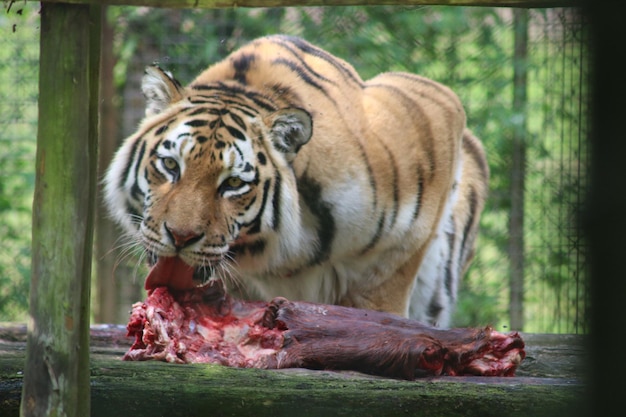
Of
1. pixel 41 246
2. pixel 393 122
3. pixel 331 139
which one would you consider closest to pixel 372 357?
pixel 41 246

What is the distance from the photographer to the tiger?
251 centimetres

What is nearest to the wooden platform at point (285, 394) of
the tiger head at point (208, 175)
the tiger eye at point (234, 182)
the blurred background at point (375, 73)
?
the tiger head at point (208, 175)

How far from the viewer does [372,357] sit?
207 cm

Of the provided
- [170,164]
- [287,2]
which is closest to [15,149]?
[170,164]

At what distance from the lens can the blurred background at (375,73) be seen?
505 centimetres

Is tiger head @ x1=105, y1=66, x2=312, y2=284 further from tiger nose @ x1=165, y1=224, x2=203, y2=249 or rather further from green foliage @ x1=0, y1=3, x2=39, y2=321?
green foliage @ x1=0, y1=3, x2=39, y2=321

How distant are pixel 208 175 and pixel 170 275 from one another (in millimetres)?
296

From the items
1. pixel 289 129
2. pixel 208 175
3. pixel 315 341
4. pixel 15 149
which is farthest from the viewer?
pixel 15 149

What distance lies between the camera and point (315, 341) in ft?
6.98

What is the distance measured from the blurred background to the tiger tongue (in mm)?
2646

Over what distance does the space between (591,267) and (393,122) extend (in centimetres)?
197

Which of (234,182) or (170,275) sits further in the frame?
(234,182)

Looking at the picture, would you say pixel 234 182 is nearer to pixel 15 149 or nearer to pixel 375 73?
pixel 375 73

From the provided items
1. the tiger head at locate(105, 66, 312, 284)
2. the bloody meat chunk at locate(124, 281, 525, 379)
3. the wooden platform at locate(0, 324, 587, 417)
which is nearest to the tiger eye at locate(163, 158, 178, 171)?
the tiger head at locate(105, 66, 312, 284)
